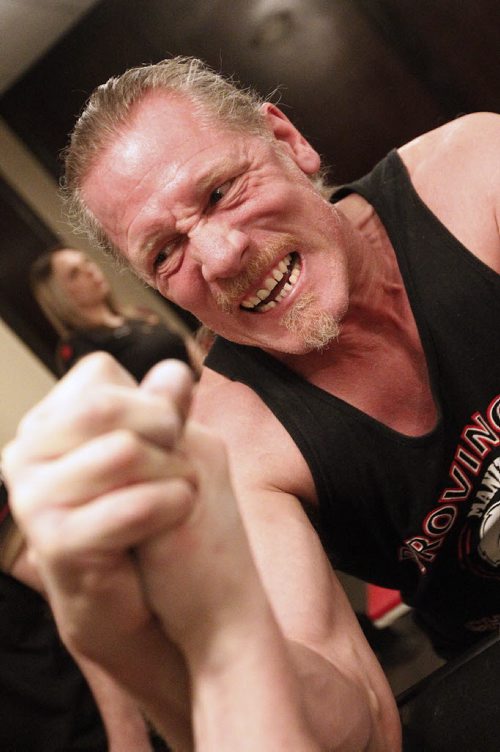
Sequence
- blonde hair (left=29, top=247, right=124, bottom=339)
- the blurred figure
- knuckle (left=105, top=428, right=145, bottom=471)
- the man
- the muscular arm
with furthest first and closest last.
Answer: blonde hair (left=29, top=247, right=124, bottom=339) → the blurred figure → the man → the muscular arm → knuckle (left=105, top=428, right=145, bottom=471)

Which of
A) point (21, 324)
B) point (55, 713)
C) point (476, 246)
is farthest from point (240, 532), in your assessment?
point (21, 324)

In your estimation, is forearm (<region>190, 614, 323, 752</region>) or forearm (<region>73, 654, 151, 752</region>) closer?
forearm (<region>190, 614, 323, 752</region>)

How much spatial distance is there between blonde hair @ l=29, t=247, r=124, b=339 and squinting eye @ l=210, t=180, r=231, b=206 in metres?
1.41

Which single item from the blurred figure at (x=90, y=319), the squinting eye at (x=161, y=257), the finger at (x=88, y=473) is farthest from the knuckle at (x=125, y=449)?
the blurred figure at (x=90, y=319)

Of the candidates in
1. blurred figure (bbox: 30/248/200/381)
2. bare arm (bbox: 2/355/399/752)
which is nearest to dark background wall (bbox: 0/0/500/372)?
blurred figure (bbox: 30/248/200/381)

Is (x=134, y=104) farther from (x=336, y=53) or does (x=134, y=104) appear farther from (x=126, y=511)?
(x=336, y=53)

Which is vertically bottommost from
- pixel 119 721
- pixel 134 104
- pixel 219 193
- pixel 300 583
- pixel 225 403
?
pixel 119 721

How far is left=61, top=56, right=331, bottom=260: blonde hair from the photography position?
2.96 feet

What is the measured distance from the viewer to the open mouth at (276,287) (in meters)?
0.89

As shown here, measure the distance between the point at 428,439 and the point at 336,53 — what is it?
5.99ft

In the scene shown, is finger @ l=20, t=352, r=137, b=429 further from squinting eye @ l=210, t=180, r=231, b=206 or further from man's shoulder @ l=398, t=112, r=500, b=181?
man's shoulder @ l=398, t=112, r=500, b=181

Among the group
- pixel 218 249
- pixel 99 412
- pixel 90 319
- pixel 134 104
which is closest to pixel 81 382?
pixel 99 412

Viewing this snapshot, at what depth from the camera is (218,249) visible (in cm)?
86

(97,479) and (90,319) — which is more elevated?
(97,479)
